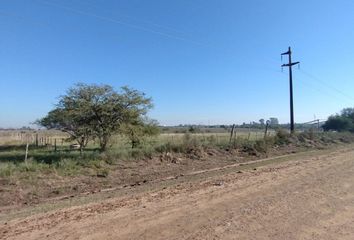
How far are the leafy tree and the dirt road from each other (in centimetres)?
1550

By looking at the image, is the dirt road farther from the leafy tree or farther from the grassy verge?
the leafy tree

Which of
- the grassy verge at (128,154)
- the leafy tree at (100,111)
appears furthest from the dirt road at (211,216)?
the leafy tree at (100,111)

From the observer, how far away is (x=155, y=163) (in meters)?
22.6

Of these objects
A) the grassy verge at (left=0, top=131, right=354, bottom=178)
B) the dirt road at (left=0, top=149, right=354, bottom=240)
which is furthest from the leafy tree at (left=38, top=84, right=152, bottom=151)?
the dirt road at (left=0, top=149, right=354, bottom=240)

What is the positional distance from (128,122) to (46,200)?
55.1ft

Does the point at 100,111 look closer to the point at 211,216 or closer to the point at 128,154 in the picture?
the point at 128,154

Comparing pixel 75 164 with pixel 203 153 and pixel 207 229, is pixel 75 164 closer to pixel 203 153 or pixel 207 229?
pixel 203 153

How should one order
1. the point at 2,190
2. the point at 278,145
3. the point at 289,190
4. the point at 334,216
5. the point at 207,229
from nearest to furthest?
the point at 207,229
the point at 334,216
the point at 289,190
the point at 2,190
the point at 278,145

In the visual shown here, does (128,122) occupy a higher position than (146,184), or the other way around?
(128,122)

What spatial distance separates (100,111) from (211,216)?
20.1 metres

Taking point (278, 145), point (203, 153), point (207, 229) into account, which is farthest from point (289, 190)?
point (278, 145)

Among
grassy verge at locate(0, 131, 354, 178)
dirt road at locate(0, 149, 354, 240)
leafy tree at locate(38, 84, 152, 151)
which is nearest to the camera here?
dirt road at locate(0, 149, 354, 240)

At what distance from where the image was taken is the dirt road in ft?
27.2

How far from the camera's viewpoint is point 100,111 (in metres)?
28.7
